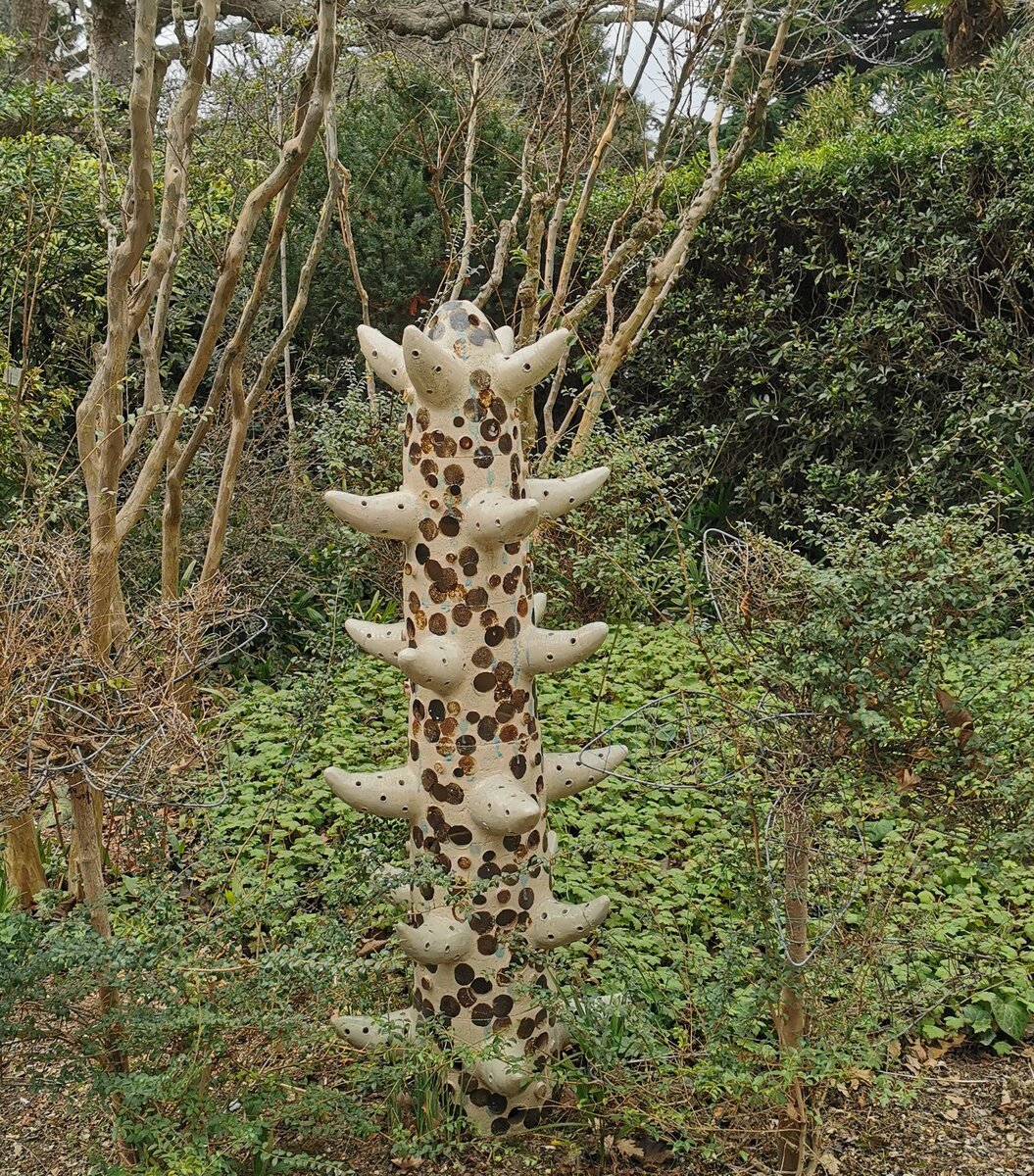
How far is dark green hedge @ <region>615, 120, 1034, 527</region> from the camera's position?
20.2ft

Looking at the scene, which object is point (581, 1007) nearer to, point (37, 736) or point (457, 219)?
point (37, 736)

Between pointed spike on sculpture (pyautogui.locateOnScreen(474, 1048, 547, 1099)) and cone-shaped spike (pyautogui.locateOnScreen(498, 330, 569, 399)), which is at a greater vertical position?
cone-shaped spike (pyautogui.locateOnScreen(498, 330, 569, 399))

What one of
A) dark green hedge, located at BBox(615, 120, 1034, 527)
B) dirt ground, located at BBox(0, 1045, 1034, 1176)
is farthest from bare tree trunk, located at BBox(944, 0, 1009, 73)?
dirt ground, located at BBox(0, 1045, 1034, 1176)

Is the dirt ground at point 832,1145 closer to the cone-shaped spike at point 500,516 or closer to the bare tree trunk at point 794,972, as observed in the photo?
the bare tree trunk at point 794,972

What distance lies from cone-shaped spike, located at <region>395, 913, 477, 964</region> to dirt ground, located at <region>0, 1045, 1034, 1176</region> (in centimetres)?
40

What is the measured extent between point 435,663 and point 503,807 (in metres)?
0.35

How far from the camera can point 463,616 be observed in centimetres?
256

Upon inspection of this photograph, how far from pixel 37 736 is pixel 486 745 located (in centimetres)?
95

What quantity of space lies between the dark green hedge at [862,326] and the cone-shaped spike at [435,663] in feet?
12.2

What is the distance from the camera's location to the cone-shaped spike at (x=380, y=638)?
8.93ft

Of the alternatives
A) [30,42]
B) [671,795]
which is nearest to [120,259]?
[671,795]

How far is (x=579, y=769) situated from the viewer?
282 centimetres

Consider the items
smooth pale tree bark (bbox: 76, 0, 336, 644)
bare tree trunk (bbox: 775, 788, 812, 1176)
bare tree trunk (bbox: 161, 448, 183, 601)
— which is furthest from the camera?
bare tree trunk (bbox: 161, 448, 183, 601)

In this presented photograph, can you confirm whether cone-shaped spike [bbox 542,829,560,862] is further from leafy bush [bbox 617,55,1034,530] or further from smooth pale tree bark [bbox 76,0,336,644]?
leafy bush [bbox 617,55,1034,530]
